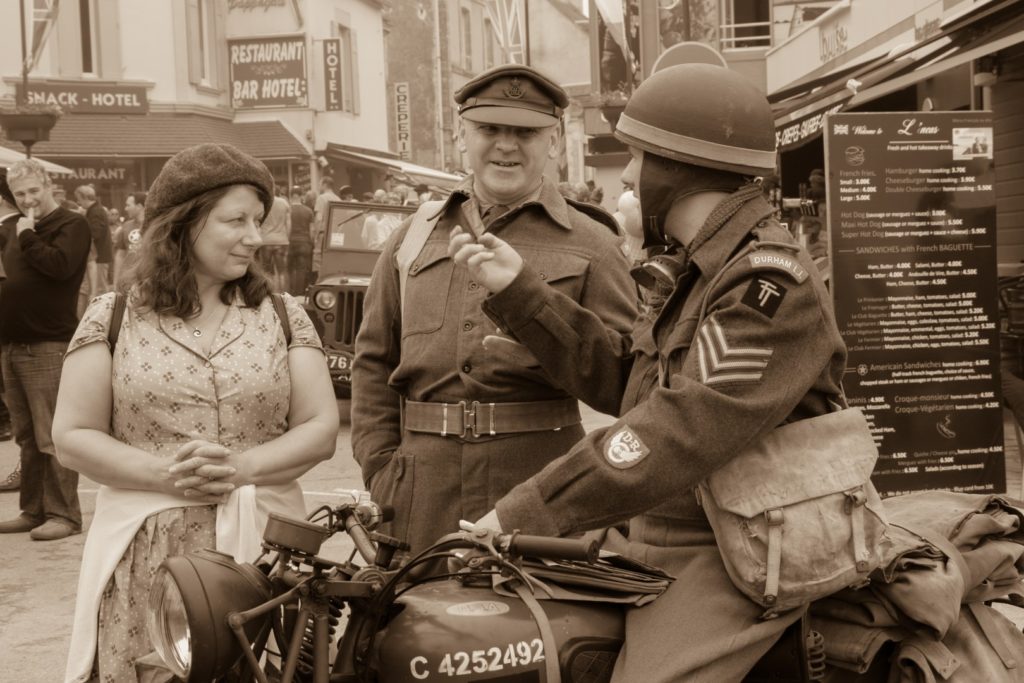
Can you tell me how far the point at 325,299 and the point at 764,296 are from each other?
10891 mm

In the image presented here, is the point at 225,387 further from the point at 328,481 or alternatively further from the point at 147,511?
the point at 328,481

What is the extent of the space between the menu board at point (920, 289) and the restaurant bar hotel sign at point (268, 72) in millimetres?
29799

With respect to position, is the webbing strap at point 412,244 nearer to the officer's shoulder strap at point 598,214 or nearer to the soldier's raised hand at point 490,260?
the officer's shoulder strap at point 598,214

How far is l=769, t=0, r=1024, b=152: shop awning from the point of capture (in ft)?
33.9

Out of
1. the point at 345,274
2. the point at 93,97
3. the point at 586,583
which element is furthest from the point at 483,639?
the point at 93,97

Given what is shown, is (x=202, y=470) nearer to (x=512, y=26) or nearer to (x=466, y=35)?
(x=512, y=26)

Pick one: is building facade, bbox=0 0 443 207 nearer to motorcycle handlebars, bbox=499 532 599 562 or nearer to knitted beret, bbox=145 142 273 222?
knitted beret, bbox=145 142 273 222

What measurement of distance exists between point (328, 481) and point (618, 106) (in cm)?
1587

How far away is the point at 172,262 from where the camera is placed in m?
3.50

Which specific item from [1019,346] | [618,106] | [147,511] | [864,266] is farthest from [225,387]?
[618,106]

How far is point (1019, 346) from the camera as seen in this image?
8930mm

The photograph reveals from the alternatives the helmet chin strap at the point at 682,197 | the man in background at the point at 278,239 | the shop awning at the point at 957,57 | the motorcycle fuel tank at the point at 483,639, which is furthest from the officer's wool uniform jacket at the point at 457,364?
the man in background at the point at 278,239

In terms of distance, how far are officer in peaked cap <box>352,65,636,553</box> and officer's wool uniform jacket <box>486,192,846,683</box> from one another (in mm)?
1062

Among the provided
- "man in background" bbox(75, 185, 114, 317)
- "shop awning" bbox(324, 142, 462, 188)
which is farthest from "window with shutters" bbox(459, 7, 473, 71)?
"man in background" bbox(75, 185, 114, 317)
